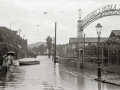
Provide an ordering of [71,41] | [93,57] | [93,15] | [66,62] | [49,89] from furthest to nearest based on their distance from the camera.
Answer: [71,41], [66,62], [93,57], [93,15], [49,89]

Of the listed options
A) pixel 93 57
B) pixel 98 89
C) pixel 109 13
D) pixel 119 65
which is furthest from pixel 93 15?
pixel 98 89

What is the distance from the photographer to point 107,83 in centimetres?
1627

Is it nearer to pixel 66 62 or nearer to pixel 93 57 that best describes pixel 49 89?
pixel 93 57

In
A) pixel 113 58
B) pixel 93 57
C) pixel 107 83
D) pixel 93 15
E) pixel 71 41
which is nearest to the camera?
pixel 107 83

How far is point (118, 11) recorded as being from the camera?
25.5 meters

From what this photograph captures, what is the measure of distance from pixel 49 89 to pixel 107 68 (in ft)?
46.5

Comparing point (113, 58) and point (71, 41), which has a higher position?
point (71, 41)

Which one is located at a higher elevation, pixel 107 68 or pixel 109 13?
pixel 109 13

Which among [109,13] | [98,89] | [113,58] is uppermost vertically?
[109,13]

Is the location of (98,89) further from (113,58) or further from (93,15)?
(93,15)

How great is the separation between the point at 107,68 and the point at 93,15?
6.78 m

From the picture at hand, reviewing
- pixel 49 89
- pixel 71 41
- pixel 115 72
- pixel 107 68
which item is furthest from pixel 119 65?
pixel 71 41

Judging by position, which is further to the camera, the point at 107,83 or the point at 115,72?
the point at 115,72

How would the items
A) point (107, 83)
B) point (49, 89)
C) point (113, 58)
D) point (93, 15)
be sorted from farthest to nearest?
point (93, 15), point (113, 58), point (107, 83), point (49, 89)
